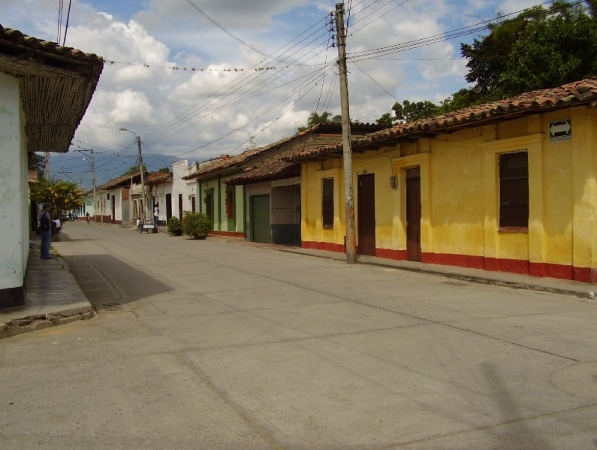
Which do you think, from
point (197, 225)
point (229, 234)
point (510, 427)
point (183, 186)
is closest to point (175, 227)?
point (197, 225)

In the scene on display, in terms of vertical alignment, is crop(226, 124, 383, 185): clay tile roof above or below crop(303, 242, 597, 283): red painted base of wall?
above

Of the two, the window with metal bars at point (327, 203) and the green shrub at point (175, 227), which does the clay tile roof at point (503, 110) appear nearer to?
the window with metal bars at point (327, 203)

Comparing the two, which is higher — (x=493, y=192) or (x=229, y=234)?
(x=493, y=192)

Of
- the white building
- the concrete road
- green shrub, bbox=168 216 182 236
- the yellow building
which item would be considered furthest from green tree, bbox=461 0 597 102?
green shrub, bbox=168 216 182 236

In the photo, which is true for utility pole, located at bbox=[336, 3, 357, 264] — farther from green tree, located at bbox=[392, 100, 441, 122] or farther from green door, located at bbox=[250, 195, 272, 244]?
green tree, located at bbox=[392, 100, 441, 122]

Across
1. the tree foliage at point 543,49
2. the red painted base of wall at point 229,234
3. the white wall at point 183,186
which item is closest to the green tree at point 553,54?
the tree foliage at point 543,49

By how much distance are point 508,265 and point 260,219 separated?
638 inches

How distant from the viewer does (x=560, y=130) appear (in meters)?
11.6

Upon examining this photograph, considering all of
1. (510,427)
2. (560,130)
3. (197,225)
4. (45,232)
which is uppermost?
(560,130)

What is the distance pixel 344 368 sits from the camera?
564cm

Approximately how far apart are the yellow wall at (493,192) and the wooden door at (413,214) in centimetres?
17

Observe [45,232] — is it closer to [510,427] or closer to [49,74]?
[49,74]

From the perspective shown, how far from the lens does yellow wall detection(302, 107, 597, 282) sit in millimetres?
11211

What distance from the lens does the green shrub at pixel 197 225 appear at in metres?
31.5
